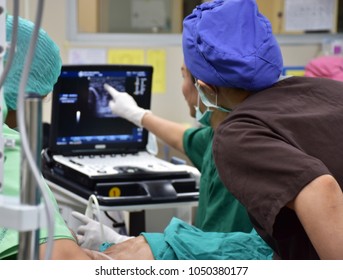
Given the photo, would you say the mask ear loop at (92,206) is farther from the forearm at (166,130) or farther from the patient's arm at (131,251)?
the forearm at (166,130)

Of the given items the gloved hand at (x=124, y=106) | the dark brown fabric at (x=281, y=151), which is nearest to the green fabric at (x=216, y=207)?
the gloved hand at (x=124, y=106)

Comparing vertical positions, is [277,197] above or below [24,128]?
below

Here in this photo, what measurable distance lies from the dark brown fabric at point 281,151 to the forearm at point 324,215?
20 millimetres

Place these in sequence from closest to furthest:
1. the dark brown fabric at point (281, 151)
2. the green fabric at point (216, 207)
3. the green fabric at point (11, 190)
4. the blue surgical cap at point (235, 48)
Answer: the green fabric at point (11, 190) → the dark brown fabric at point (281, 151) → the blue surgical cap at point (235, 48) → the green fabric at point (216, 207)

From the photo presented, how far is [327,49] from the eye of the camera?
3080 millimetres

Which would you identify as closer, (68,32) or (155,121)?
(155,121)

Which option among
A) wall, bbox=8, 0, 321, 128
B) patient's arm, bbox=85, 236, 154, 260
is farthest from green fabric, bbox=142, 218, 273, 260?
wall, bbox=8, 0, 321, 128

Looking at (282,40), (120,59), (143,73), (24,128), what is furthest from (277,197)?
(282,40)

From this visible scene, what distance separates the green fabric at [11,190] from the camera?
2.88ft

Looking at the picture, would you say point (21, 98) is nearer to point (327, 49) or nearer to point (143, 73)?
point (143, 73)

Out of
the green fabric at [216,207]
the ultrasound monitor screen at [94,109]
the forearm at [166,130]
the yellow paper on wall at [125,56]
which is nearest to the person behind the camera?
the green fabric at [216,207]

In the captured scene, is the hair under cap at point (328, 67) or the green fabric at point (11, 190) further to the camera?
the hair under cap at point (328, 67)

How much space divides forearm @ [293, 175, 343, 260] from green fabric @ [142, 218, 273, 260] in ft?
1.34

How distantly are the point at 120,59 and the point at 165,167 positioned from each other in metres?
0.91
